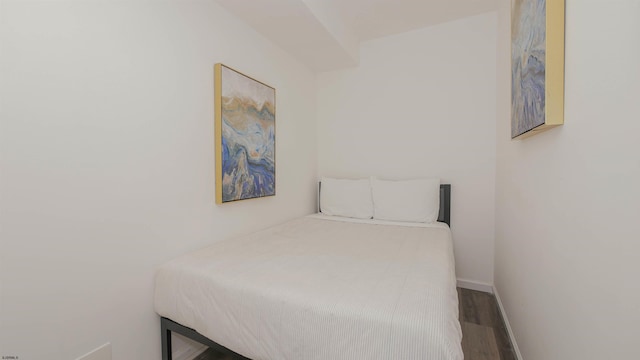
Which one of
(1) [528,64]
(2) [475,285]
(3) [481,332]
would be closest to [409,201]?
(2) [475,285]

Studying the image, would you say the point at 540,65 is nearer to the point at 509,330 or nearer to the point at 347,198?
the point at 509,330

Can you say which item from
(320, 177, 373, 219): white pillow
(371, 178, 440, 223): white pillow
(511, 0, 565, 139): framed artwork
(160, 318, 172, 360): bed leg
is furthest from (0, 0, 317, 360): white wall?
(511, 0, 565, 139): framed artwork

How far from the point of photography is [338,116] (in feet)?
9.88

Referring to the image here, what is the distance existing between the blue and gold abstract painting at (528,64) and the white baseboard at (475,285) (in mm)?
1557

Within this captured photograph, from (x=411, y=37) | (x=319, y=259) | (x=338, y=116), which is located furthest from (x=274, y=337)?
(x=411, y=37)

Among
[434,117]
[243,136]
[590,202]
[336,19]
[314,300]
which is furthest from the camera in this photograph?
[434,117]

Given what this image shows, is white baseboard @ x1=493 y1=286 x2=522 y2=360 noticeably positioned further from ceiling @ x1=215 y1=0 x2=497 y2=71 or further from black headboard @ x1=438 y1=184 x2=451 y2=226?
ceiling @ x1=215 y1=0 x2=497 y2=71

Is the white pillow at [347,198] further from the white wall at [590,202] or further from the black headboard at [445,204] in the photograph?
the white wall at [590,202]

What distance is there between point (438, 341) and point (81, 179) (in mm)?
1464

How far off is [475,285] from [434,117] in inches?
62.8

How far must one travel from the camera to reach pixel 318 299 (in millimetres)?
1004

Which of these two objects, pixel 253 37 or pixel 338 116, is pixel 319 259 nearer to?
pixel 253 37

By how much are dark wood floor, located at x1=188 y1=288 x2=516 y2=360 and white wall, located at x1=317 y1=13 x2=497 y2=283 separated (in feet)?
0.98

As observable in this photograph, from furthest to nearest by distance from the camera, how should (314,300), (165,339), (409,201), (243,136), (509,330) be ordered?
(409,201), (243,136), (509,330), (165,339), (314,300)
